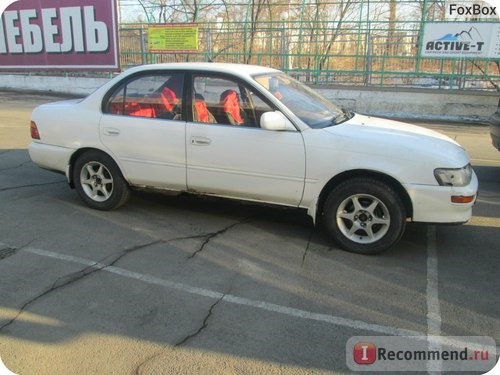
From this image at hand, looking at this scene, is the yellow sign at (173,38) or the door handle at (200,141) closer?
the door handle at (200,141)

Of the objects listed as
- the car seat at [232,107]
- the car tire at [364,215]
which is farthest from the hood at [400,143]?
the car seat at [232,107]

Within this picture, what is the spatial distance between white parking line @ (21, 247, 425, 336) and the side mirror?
5.20 ft

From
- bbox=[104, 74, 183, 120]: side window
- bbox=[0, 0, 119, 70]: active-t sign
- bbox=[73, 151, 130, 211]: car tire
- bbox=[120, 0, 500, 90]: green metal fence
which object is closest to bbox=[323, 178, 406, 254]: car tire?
bbox=[104, 74, 183, 120]: side window

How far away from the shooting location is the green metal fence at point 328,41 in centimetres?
1462

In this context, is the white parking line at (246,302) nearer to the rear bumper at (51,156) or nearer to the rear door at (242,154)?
the rear door at (242,154)

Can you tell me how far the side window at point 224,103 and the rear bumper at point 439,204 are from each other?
61.6 inches

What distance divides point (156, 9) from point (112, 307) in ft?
58.4

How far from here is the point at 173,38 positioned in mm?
17812

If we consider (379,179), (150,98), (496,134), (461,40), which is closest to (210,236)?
(150,98)

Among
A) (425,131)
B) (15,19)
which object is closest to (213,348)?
(425,131)

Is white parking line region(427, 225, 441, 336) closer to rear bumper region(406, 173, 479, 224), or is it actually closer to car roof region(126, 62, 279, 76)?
rear bumper region(406, 173, 479, 224)

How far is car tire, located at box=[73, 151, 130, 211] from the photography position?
5.13 metres

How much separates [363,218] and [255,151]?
46.1 inches

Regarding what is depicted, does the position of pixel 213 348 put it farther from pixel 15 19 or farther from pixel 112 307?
pixel 15 19
